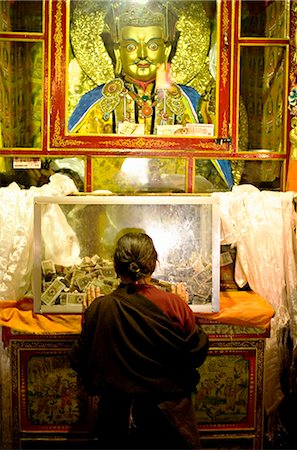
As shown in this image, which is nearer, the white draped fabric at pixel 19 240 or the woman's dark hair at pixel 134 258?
the woman's dark hair at pixel 134 258

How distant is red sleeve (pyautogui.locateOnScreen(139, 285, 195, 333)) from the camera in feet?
6.84

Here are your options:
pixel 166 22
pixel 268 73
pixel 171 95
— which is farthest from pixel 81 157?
pixel 268 73

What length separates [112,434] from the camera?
80.5 inches

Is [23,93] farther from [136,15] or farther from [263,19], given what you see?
[263,19]

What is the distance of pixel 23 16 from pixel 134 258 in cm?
213

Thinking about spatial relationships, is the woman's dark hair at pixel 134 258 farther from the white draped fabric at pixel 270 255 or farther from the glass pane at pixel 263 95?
the glass pane at pixel 263 95

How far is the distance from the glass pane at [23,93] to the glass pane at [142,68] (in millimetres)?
205

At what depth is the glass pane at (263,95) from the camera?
11.9 feet

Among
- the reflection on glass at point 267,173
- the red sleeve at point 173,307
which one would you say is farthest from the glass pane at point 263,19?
the red sleeve at point 173,307

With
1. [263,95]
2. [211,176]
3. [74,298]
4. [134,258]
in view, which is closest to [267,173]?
[211,176]

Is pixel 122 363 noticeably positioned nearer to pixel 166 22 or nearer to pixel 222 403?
pixel 222 403

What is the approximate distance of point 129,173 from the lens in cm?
362

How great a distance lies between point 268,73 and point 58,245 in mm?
1785

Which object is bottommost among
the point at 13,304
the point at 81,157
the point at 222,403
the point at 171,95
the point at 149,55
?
the point at 222,403
